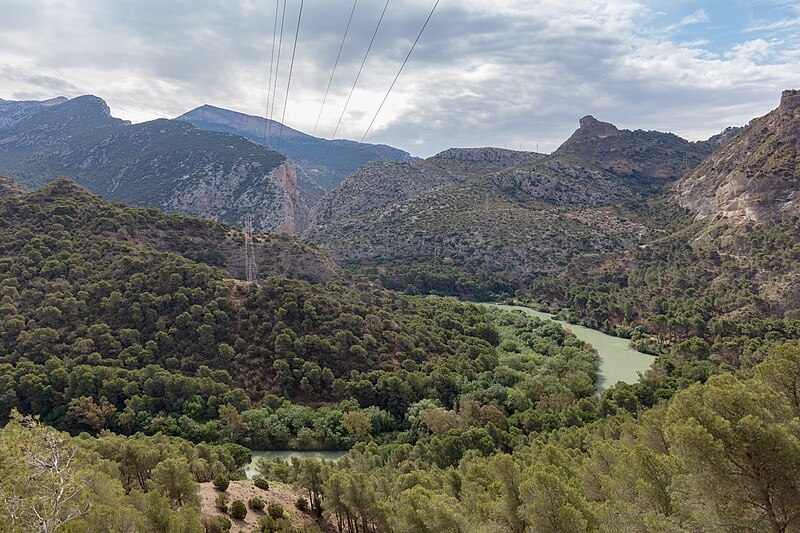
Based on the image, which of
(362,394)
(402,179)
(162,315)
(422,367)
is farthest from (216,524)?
(402,179)

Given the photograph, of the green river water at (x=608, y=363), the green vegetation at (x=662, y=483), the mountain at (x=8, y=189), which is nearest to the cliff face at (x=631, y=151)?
the green river water at (x=608, y=363)

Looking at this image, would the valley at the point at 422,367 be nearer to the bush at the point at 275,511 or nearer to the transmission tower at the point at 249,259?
the bush at the point at 275,511

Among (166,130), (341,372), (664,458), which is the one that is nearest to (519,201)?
(341,372)

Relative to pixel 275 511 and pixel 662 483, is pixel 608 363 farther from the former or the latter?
pixel 275 511

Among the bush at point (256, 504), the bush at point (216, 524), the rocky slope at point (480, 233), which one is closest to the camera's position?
the bush at point (216, 524)

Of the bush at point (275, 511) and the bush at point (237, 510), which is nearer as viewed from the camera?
the bush at point (237, 510)

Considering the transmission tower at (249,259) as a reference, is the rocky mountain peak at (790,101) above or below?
above

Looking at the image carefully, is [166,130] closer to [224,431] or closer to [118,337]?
[118,337]
